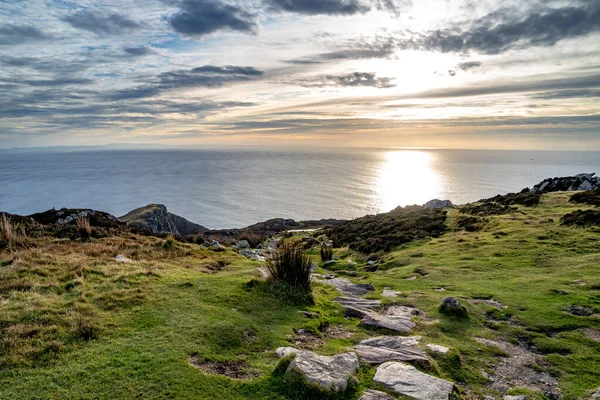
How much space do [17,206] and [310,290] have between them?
497 ft

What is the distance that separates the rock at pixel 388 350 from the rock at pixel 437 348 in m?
0.35

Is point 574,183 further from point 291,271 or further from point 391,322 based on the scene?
point 291,271

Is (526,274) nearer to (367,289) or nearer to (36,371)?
(367,289)

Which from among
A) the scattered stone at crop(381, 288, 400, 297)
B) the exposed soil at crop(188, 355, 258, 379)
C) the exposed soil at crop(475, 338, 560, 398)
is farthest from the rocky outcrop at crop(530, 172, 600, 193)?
the exposed soil at crop(188, 355, 258, 379)

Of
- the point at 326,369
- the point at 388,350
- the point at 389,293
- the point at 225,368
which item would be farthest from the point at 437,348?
the point at 389,293

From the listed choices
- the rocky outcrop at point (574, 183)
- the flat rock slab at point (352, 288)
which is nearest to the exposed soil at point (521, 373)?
the flat rock slab at point (352, 288)

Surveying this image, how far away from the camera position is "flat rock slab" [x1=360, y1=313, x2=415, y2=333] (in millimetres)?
9844

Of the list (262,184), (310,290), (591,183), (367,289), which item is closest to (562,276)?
(367,289)

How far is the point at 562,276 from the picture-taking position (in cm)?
1488

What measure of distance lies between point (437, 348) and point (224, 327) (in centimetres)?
520

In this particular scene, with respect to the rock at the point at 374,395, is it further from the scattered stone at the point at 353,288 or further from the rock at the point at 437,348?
the scattered stone at the point at 353,288

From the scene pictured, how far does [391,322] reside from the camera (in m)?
10.3

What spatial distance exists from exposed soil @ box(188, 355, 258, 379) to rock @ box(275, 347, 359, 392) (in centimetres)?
92

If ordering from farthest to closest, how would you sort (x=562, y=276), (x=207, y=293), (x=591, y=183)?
(x=591, y=183)
(x=562, y=276)
(x=207, y=293)
